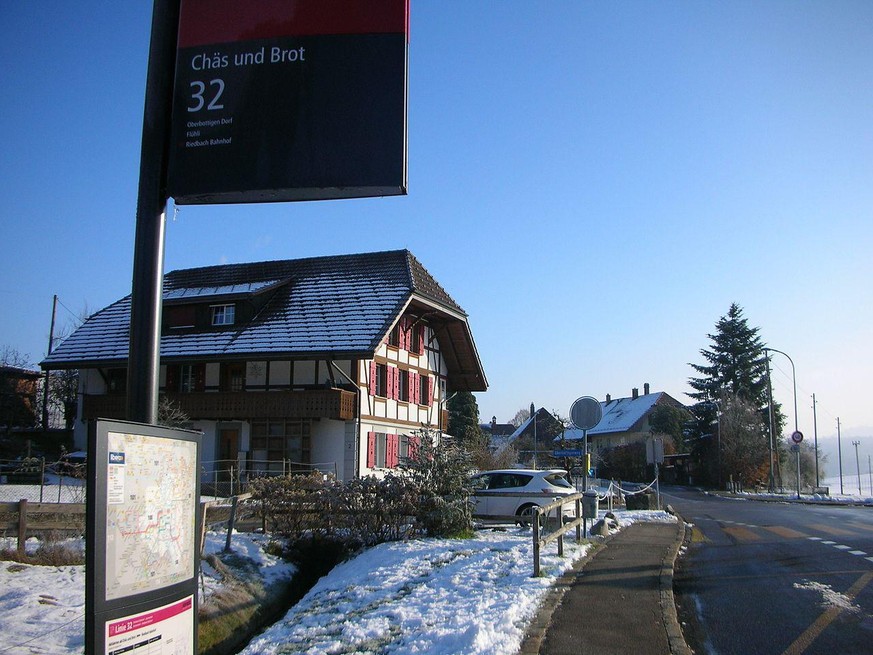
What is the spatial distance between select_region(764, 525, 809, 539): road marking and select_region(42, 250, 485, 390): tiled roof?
610 inches

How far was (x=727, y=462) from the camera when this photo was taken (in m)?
58.2

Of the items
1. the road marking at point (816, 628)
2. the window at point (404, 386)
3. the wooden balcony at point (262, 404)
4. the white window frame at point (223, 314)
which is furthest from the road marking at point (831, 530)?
the white window frame at point (223, 314)

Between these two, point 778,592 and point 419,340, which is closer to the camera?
point 778,592

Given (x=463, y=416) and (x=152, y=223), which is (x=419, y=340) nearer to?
(x=463, y=416)

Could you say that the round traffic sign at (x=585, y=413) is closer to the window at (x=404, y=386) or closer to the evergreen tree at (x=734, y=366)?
the window at (x=404, y=386)

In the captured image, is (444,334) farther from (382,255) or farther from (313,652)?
(313,652)

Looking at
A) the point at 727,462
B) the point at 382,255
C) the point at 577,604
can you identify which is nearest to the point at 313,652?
the point at 577,604

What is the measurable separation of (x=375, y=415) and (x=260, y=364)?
17.6 feet

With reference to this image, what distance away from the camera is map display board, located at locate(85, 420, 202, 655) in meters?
4.10

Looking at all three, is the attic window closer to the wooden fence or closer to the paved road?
the wooden fence

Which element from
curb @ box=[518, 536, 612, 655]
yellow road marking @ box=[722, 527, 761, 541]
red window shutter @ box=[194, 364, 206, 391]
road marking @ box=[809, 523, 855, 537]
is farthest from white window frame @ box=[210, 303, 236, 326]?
curb @ box=[518, 536, 612, 655]

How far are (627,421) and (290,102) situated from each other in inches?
3528

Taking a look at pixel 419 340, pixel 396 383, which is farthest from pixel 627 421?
pixel 396 383

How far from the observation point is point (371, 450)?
107ft
